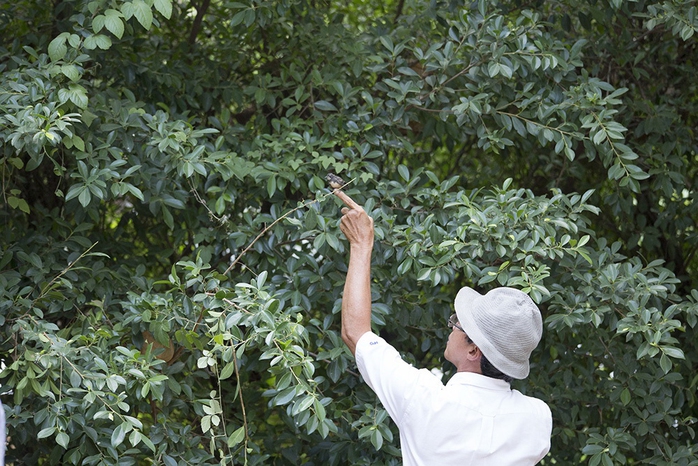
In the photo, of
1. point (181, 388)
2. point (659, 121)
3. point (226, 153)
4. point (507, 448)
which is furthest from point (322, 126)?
point (507, 448)

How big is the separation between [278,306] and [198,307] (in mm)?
344

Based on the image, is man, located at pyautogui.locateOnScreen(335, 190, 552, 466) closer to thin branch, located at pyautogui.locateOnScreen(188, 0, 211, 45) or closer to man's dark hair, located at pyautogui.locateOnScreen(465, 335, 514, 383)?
man's dark hair, located at pyautogui.locateOnScreen(465, 335, 514, 383)

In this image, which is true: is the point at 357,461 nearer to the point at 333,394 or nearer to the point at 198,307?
the point at 333,394

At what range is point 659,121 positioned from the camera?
3680mm

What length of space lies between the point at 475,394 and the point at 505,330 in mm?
168

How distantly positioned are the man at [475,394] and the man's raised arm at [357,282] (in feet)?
0.25

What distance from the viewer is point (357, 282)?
7.27ft

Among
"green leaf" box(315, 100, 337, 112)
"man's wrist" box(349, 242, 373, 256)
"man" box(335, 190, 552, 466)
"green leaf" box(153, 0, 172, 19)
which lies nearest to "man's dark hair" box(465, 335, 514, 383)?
"man" box(335, 190, 552, 466)

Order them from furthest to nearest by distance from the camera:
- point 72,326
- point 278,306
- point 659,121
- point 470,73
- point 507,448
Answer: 1. point 659,121
2. point 470,73
3. point 72,326
4. point 278,306
5. point 507,448

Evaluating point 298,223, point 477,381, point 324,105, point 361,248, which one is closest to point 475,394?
point 477,381

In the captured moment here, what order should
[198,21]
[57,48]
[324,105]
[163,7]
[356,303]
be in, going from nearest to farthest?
[356,303] → [163,7] → [57,48] → [324,105] → [198,21]

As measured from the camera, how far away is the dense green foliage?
8.81 feet

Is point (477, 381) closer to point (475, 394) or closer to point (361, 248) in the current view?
point (475, 394)

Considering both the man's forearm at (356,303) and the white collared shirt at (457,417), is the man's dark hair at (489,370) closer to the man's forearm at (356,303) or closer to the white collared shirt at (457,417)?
the white collared shirt at (457,417)
